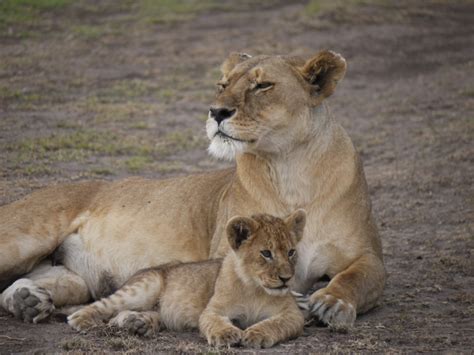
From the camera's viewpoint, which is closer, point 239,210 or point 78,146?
point 239,210

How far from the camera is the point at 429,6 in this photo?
71.2ft

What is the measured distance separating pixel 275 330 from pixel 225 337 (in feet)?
0.95

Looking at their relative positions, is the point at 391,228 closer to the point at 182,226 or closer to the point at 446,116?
the point at 182,226

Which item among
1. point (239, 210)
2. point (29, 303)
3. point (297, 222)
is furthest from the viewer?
point (239, 210)

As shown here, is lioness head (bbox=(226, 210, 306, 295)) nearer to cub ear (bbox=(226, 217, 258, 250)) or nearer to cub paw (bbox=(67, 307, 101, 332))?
cub ear (bbox=(226, 217, 258, 250))

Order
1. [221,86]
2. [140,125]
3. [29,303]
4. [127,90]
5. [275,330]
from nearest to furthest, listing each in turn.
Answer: [275,330] < [29,303] < [221,86] < [140,125] < [127,90]

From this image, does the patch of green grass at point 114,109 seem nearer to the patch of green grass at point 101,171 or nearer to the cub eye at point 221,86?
the patch of green grass at point 101,171

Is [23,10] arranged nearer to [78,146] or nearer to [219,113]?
[78,146]

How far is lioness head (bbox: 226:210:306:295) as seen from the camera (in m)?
5.30

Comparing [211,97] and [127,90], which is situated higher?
[127,90]

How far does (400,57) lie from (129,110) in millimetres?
6412

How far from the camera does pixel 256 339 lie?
17.2 feet

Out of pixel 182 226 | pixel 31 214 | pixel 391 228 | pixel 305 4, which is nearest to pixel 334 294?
pixel 182 226

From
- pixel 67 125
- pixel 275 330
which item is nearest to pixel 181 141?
pixel 67 125
